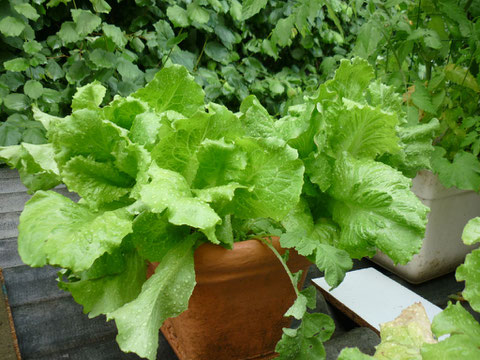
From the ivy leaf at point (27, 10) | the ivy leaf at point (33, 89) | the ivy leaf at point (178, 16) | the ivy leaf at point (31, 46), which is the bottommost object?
the ivy leaf at point (33, 89)

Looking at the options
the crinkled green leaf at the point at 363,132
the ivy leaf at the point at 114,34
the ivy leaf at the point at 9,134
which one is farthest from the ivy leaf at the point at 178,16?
the crinkled green leaf at the point at 363,132

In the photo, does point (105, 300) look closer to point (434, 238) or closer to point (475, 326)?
point (475, 326)

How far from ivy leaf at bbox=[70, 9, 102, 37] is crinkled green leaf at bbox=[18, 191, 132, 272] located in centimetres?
136

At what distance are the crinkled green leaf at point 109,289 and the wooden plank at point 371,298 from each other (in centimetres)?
34

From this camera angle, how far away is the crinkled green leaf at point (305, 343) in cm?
48

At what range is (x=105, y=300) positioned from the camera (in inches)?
21.0

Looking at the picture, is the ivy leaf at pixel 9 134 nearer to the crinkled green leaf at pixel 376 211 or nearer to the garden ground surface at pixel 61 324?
the garden ground surface at pixel 61 324

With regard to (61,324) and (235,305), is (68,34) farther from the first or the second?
(235,305)

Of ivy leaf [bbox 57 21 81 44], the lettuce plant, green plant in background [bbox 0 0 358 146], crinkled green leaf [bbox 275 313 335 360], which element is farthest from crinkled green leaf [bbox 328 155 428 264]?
ivy leaf [bbox 57 21 81 44]

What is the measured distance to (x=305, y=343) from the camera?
487mm

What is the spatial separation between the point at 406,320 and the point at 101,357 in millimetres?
409

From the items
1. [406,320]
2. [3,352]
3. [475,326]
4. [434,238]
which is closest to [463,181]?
[434,238]

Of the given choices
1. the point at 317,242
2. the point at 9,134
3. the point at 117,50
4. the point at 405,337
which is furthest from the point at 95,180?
the point at 117,50

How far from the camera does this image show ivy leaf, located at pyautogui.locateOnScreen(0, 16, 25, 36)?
65.2 inches
